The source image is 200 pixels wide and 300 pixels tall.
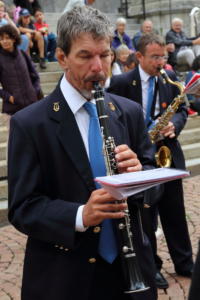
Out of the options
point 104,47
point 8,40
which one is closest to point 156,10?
point 8,40

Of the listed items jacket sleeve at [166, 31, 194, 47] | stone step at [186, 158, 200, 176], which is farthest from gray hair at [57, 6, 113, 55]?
jacket sleeve at [166, 31, 194, 47]

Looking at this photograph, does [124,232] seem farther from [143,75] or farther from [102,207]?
[143,75]

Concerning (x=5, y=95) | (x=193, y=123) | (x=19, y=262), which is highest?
(x=5, y=95)

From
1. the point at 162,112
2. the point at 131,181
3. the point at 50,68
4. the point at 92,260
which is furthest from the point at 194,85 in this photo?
A: the point at 50,68

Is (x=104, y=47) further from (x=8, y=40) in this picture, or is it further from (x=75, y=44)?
(x=8, y=40)

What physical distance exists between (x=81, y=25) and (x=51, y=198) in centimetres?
75

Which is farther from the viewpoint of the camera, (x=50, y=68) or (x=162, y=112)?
(x=50, y=68)

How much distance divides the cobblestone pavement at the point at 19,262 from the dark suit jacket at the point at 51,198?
206 cm

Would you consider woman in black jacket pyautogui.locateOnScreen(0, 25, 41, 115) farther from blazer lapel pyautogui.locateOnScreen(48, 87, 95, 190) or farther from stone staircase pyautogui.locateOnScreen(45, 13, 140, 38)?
stone staircase pyautogui.locateOnScreen(45, 13, 140, 38)

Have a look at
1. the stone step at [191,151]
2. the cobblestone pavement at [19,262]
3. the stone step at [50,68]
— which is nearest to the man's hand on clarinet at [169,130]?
the cobblestone pavement at [19,262]

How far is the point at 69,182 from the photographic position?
2.22 metres

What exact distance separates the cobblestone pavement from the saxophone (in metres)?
1.01

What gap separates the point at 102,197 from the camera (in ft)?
6.47

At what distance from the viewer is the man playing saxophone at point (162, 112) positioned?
427 cm
